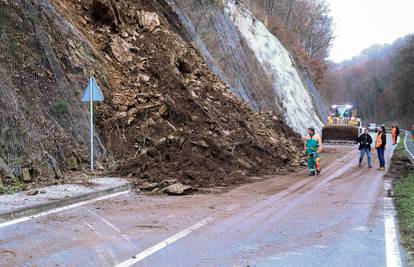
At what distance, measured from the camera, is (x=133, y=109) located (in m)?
15.6

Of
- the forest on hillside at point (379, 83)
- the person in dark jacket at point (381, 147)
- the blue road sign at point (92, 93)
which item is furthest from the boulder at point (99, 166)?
the forest on hillside at point (379, 83)

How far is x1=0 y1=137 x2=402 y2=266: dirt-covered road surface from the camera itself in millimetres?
6004

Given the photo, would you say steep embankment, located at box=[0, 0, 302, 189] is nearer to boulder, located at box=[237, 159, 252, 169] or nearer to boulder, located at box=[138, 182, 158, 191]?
boulder, located at box=[237, 159, 252, 169]

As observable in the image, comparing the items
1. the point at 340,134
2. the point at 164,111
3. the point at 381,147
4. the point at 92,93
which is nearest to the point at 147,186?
the point at 92,93

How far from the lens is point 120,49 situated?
17.9m

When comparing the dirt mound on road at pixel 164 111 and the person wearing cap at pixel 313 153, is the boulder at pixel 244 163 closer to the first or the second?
the dirt mound on road at pixel 164 111

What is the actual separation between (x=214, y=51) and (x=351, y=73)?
442 feet

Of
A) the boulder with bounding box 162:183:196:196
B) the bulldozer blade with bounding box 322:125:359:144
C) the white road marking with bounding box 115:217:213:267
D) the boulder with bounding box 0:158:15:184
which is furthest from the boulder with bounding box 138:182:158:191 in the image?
the bulldozer blade with bounding box 322:125:359:144

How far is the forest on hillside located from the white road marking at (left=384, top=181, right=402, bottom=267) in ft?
222

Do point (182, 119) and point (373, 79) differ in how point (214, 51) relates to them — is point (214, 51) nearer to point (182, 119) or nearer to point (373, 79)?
point (182, 119)

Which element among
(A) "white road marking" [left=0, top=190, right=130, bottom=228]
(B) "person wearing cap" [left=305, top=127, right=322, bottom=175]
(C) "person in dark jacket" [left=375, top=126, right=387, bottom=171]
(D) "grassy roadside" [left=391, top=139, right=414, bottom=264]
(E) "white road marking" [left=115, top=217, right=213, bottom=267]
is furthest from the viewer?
(C) "person in dark jacket" [left=375, top=126, right=387, bottom=171]

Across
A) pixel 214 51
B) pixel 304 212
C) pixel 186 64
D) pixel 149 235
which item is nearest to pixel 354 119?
pixel 214 51

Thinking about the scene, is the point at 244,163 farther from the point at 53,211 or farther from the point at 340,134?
the point at 340,134

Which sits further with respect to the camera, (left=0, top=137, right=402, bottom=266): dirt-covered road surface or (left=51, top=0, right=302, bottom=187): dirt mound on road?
(left=51, top=0, right=302, bottom=187): dirt mound on road
